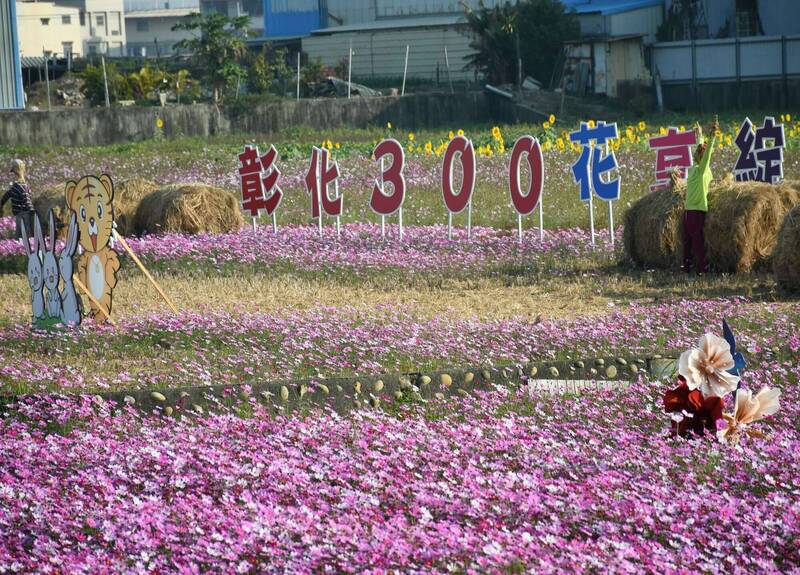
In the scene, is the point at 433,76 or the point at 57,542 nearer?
the point at 57,542

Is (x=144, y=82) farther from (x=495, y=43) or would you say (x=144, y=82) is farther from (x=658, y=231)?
(x=658, y=231)

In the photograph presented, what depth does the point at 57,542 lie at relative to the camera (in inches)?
233

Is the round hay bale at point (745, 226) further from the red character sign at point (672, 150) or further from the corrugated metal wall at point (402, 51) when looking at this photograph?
the corrugated metal wall at point (402, 51)

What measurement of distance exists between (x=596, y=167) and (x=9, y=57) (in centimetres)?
1213

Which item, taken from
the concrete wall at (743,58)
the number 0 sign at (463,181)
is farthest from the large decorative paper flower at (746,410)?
the concrete wall at (743,58)

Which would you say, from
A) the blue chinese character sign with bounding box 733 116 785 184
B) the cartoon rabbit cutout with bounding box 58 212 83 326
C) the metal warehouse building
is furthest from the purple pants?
the metal warehouse building

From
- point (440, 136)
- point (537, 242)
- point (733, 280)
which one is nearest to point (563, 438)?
point (733, 280)

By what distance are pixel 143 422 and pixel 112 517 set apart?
1.98 meters

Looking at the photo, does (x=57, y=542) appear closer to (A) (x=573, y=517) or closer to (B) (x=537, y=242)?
(A) (x=573, y=517)

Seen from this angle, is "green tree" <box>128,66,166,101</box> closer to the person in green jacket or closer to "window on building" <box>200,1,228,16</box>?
the person in green jacket

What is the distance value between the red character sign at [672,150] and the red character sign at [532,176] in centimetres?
180

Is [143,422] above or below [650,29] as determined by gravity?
below

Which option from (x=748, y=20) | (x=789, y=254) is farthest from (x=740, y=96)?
(x=789, y=254)

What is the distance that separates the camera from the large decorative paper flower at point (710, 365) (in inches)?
264
